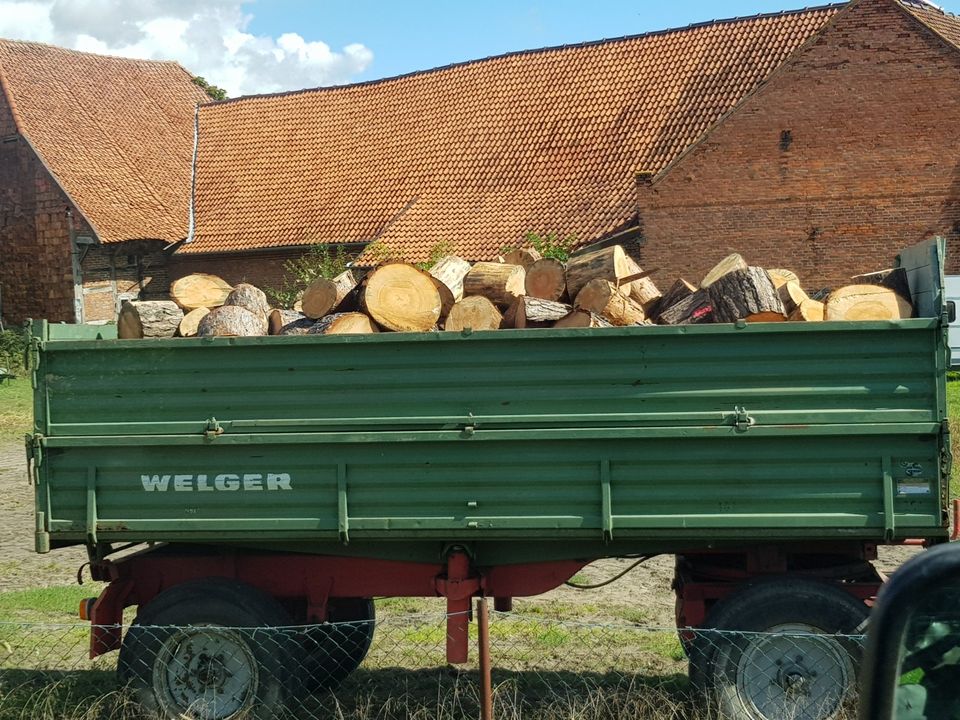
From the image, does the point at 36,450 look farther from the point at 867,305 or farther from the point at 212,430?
the point at 867,305

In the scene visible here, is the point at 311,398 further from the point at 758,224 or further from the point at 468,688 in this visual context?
the point at 758,224

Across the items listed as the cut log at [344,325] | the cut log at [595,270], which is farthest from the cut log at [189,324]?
the cut log at [595,270]

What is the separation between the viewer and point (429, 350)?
523cm

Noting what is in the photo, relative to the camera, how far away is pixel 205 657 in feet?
18.0

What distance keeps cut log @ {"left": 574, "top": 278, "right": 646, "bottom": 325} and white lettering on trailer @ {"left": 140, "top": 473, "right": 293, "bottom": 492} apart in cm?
183

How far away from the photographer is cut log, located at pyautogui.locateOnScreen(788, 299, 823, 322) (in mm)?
5785

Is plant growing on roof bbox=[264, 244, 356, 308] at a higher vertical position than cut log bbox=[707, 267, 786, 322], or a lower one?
higher

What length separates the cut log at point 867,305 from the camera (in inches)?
223

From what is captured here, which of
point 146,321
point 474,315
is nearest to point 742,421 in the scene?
point 474,315

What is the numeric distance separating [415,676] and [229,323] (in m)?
2.26

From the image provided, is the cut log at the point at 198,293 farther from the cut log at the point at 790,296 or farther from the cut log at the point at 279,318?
the cut log at the point at 790,296

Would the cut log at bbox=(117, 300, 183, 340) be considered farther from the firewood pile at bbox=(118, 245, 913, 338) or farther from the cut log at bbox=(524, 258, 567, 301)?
the cut log at bbox=(524, 258, 567, 301)

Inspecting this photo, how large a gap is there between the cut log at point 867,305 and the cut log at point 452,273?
79.8 inches

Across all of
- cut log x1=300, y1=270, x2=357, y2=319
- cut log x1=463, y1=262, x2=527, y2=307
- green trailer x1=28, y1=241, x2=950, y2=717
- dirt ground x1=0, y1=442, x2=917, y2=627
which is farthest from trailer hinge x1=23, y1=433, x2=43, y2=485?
dirt ground x1=0, y1=442, x2=917, y2=627
